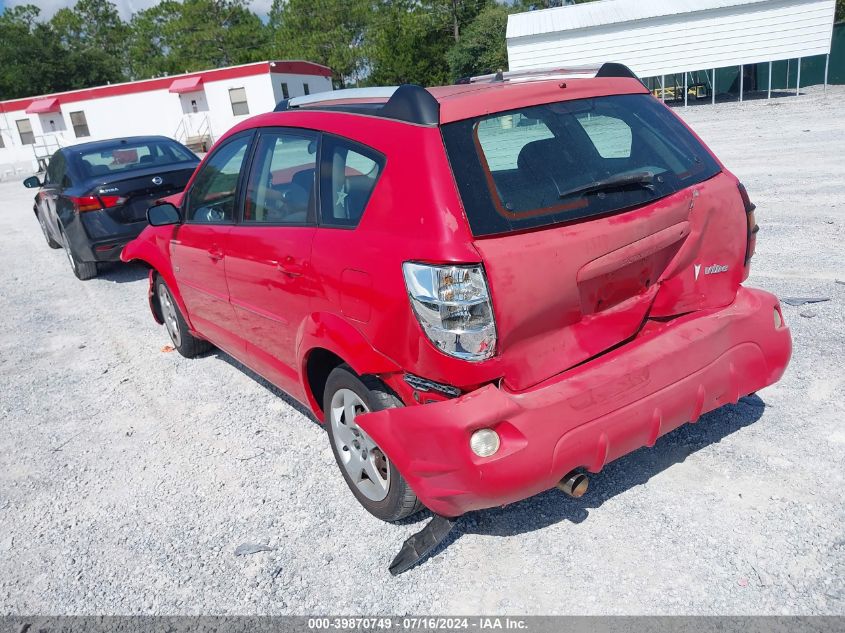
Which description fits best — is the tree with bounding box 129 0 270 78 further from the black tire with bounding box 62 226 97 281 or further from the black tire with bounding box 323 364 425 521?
the black tire with bounding box 323 364 425 521

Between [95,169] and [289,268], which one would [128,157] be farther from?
[289,268]

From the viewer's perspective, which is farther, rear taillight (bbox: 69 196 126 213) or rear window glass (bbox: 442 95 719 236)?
rear taillight (bbox: 69 196 126 213)

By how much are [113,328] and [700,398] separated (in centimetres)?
578

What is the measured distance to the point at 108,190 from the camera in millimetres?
7961

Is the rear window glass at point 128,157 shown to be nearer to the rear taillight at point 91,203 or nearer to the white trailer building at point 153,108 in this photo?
the rear taillight at point 91,203

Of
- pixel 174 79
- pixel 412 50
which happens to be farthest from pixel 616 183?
pixel 412 50

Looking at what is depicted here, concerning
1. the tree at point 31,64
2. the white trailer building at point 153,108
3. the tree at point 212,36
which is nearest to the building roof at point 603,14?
the white trailer building at point 153,108

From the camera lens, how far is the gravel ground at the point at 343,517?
2711mm

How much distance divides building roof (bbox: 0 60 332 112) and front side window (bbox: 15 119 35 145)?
0.83m

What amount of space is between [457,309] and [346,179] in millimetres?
996

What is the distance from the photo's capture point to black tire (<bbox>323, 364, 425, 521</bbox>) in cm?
287

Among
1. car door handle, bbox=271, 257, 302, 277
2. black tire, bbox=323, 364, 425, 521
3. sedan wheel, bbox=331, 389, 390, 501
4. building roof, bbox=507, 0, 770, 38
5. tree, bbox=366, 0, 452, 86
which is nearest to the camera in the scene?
black tire, bbox=323, 364, 425, 521

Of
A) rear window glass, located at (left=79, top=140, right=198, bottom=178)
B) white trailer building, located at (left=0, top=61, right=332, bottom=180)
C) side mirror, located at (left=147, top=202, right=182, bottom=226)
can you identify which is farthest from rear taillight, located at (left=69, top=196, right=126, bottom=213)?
white trailer building, located at (left=0, top=61, right=332, bottom=180)

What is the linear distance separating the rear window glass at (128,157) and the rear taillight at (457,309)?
710 cm
